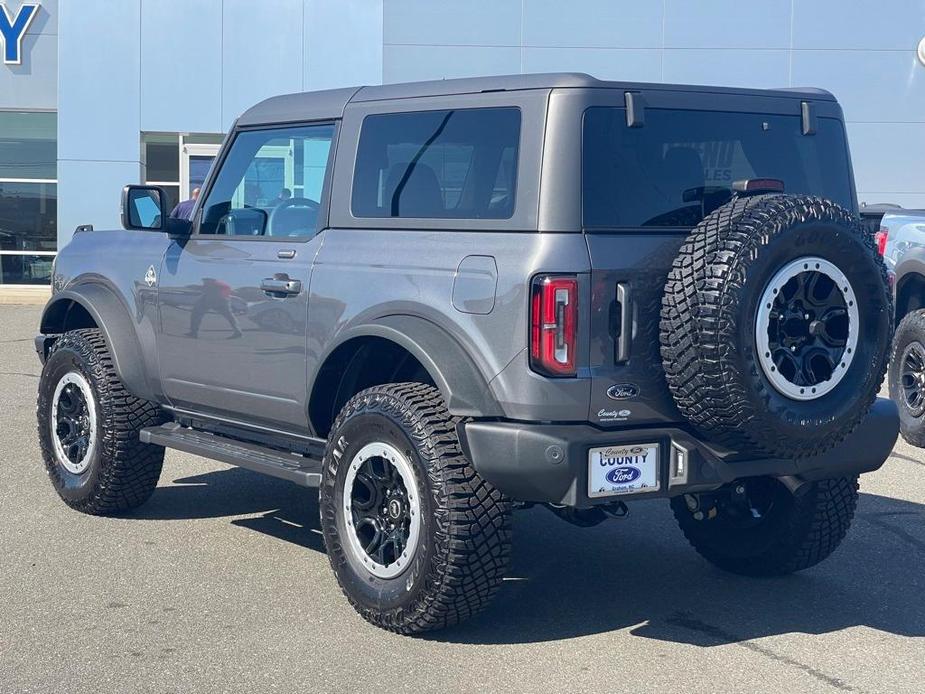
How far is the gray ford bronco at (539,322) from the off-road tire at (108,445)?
718 mm

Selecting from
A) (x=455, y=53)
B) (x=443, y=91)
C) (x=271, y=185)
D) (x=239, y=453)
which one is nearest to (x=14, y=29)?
(x=455, y=53)

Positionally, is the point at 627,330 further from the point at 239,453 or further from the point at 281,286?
the point at 239,453

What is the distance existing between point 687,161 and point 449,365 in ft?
3.89

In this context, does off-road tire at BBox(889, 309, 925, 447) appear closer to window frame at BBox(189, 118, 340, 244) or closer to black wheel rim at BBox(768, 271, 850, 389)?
black wheel rim at BBox(768, 271, 850, 389)

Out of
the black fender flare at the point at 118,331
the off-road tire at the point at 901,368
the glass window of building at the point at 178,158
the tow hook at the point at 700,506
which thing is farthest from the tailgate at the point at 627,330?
the glass window of building at the point at 178,158

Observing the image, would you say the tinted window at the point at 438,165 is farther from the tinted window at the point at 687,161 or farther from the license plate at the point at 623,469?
the license plate at the point at 623,469

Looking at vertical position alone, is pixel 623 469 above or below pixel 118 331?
below

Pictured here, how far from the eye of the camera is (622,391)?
15.0 feet

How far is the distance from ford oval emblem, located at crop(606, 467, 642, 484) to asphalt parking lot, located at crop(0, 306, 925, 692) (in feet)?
2.20

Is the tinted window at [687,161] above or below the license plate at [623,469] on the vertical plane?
above

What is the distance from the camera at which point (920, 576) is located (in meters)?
5.93

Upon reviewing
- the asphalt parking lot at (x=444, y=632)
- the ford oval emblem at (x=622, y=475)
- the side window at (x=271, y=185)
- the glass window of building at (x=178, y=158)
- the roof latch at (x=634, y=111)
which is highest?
the glass window of building at (x=178, y=158)

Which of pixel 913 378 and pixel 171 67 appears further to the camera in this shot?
pixel 171 67

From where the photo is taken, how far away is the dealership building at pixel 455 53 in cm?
2109
